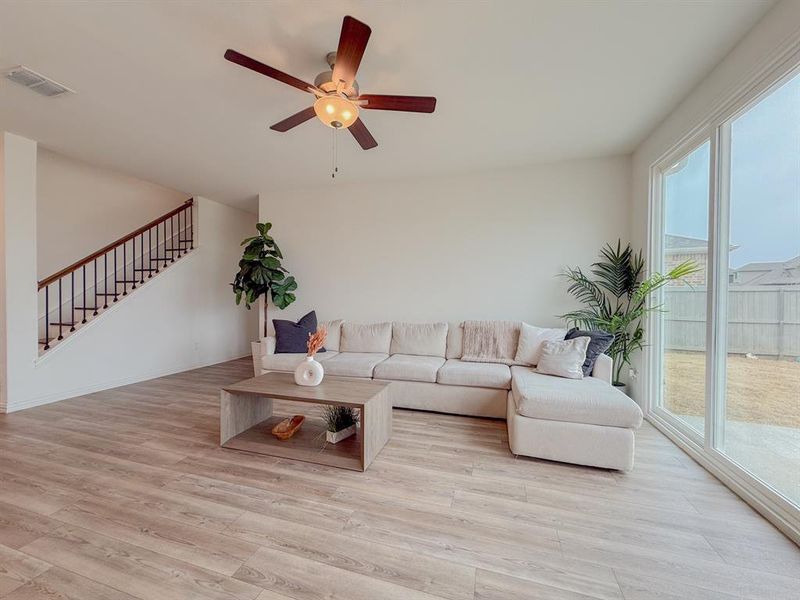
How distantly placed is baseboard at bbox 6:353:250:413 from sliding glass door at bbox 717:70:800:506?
6.18 meters

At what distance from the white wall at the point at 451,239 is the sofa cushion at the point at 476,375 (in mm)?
984

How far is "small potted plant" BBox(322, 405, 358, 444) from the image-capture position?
8.48ft

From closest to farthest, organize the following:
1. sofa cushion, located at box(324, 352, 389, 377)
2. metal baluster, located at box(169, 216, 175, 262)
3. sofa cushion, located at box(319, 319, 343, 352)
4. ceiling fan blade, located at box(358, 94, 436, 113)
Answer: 1. ceiling fan blade, located at box(358, 94, 436, 113)
2. sofa cushion, located at box(324, 352, 389, 377)
3. sofa cushion, located at box(319, 319, 343, 352)
4. metal baluster, located at box(169, 216, 175, 262)

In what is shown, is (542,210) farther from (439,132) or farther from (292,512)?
(292,512)

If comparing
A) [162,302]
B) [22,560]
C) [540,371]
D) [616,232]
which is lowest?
[22,560]

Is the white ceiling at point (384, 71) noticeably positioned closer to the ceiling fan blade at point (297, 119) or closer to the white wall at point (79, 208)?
the ceiling fan blade at point (297, 119)

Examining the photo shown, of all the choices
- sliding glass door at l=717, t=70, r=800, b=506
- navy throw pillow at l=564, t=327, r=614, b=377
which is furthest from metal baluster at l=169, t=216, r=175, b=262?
sliding glass door at l=717, t=70, r=800, b=506

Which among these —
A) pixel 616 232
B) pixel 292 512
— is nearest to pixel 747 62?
pixel 616 232

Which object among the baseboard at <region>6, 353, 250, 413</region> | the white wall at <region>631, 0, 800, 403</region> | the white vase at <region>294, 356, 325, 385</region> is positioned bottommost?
the baseboard at <region>6, 353, 250, 413</region>

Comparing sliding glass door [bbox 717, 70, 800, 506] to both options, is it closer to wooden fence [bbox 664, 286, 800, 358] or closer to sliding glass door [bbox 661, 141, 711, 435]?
wooden fence [bbox 664, 286, 800, 358]

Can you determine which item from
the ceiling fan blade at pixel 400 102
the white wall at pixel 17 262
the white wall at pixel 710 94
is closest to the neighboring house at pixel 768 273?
the white wall at pixel 710 94

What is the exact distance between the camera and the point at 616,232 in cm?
381

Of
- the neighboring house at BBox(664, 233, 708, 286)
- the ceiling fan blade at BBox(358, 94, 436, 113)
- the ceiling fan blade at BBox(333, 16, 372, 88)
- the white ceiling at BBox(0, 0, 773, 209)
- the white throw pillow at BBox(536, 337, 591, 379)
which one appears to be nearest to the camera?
the ceiling fan blade at BBox(333, 16, 372, 88)

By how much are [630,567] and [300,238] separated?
16.1 feet
